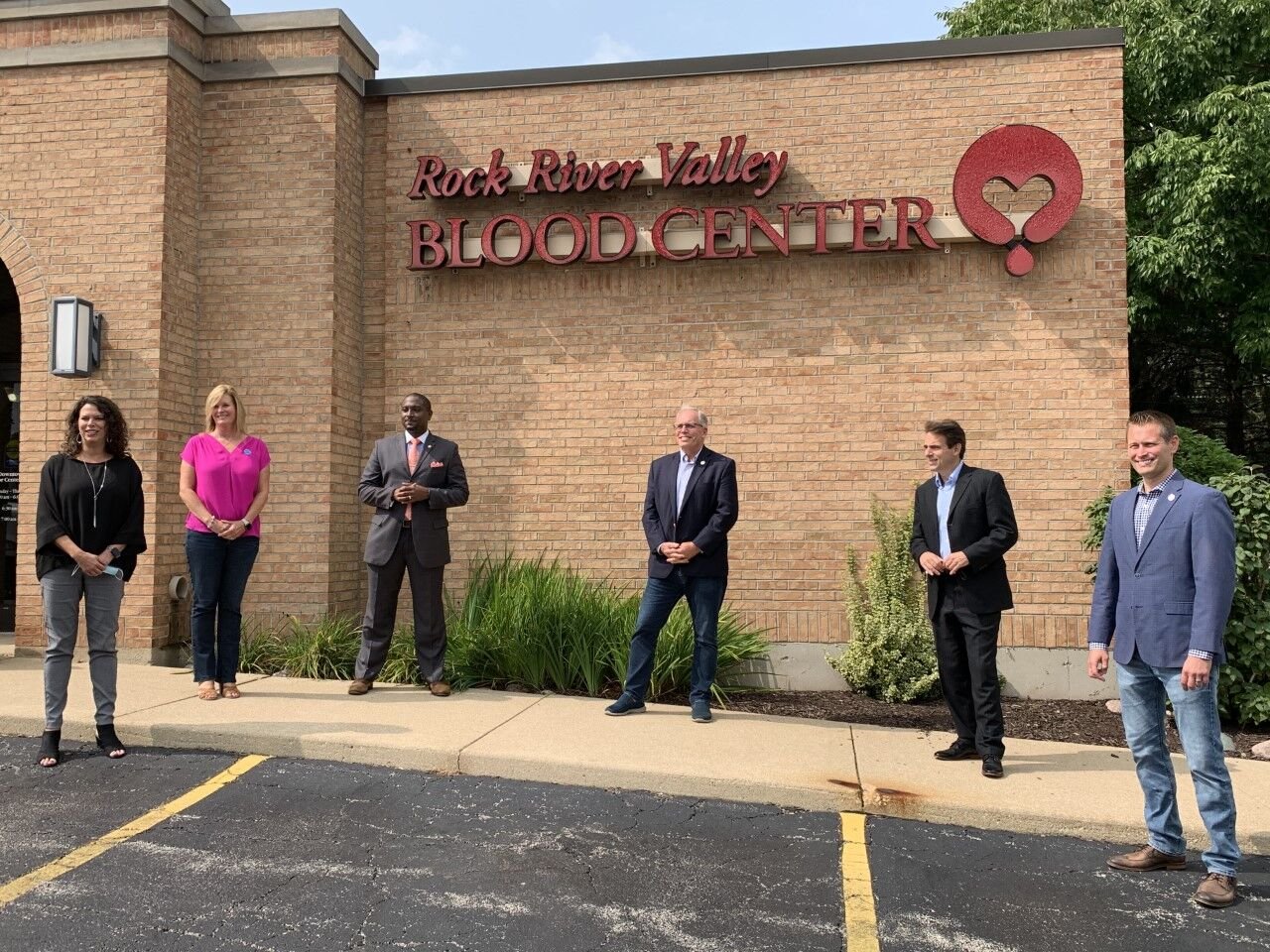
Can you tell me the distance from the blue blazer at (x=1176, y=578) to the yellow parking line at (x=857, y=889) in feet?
4.47

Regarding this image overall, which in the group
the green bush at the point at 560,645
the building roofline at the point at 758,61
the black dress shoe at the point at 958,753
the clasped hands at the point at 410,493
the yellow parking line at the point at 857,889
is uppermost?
the building roofline at the point at 758,61

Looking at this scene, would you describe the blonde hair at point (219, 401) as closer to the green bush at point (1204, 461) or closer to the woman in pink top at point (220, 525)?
the woman in pink top at point (220, 525)

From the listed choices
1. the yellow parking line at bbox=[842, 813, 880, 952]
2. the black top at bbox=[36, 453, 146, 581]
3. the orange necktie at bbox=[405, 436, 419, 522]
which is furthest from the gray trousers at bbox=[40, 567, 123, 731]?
the yellow parking line at bbox=[842, 813, 880, 952]

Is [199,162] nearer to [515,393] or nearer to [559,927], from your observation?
[515,393]

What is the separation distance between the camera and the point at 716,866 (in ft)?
13.7

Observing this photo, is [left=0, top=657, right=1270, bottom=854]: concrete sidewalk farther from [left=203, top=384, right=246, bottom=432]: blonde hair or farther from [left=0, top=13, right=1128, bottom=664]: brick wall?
[left=0, top=13, right=1128, bottom=664]: brick wall

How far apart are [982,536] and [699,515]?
1.76m

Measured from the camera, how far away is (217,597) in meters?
6.80

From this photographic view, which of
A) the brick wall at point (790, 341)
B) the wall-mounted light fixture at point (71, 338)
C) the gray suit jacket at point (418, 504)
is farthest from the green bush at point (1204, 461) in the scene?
the wall-mounted light fixture at point (71, 338)

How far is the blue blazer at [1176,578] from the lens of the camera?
3.99 m

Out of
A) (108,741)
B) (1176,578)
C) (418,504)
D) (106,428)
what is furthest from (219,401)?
(1176,578)

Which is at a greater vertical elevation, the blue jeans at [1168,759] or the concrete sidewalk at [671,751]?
the blue jeans at [1168,759]

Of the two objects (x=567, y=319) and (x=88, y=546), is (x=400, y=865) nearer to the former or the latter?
(x=88, y=546)

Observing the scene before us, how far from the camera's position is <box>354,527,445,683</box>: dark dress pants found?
23.3ft
